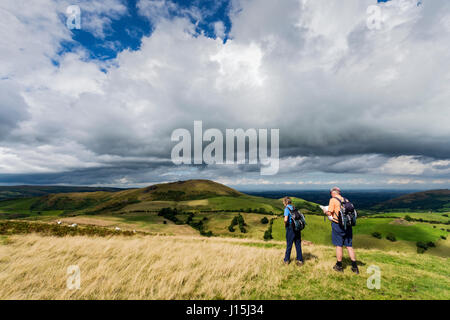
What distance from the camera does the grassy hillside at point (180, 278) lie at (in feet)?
17.7

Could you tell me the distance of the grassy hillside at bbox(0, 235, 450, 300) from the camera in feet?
17.7

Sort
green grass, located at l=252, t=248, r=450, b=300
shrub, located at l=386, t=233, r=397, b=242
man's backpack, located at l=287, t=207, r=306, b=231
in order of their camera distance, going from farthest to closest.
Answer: shrub, located at l=386, t=233, r=397, b=242 → man's backpack, located at l=287, t=207, r=306, b=231 → green grass, located at l=252, t=248, r=450, b=300

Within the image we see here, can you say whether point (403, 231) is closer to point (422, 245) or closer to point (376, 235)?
point (422, 245)

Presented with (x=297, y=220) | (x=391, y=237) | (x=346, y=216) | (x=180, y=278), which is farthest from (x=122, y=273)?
(x=391, y=237)

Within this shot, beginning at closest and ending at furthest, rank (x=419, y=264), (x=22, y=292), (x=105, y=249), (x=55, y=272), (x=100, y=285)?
(x=22, y=292) → (x=100, y=285) → (x=55, y=272) → (x=105, y=249) → (x=419, y=264)

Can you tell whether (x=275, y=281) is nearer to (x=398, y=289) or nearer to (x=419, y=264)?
(x=398, y=289)

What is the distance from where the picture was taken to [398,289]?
6.72m

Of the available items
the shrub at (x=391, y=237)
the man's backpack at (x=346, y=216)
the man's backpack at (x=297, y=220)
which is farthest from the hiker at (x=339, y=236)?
the shrub at (x=391, y=237)

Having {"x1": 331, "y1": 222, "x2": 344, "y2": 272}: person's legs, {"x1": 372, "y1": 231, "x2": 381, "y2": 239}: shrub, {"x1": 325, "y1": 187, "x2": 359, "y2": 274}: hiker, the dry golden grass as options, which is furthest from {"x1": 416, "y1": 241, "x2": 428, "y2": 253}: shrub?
the dry golden grass

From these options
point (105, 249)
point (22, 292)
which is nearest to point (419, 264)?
point (105, 249)

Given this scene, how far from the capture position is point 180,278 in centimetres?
609

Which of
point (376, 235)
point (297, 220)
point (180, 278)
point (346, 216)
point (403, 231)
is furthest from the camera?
point (403, 231)

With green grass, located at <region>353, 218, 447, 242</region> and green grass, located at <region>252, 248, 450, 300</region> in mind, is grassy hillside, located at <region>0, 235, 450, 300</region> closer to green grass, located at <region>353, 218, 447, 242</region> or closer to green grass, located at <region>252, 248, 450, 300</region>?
green grass, located at <region>252, 248, 450, 300</region>
